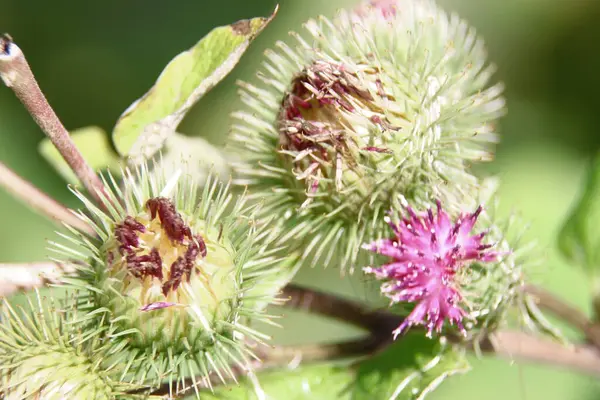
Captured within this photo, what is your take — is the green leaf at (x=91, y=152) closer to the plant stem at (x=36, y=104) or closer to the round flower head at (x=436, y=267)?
the plant stem at (x=36, y=104)

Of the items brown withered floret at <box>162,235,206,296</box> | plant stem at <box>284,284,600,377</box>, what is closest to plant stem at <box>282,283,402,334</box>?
plant stem at <box>284,284,600,377</box>

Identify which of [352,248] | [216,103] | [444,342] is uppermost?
[216,103]

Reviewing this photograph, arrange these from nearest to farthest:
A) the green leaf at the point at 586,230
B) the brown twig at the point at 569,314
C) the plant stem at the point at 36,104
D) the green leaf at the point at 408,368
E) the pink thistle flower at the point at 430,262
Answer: the plant stem at the point at 36,104
the pink thistle flower at the point at 430,262
the green leaf at the point at 408,368
the brown twig at the point at 569,314
the green leaf at the point at 586,230

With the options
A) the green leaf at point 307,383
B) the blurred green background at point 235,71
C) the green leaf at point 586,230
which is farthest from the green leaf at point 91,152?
the green leaf at point 586,230

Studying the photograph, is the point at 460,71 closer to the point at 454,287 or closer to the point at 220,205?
the point at 454,287

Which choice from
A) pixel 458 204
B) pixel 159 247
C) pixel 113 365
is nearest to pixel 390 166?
pixel 458 204

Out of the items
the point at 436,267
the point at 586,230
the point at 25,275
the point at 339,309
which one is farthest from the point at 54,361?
the point at 586,230
